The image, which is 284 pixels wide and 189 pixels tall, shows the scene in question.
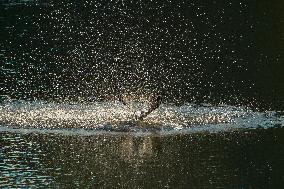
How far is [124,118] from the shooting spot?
102 feet

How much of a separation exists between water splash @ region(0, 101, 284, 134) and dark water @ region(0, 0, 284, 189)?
0.16 ft

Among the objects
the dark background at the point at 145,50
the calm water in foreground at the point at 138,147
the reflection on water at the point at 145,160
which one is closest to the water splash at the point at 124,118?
the calm water in foreground at the point at 138,147

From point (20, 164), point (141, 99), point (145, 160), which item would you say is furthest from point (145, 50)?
point (20, 164)

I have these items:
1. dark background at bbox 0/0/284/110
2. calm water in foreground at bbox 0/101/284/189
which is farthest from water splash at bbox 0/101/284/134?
dark background at bbox 0/0/284/110

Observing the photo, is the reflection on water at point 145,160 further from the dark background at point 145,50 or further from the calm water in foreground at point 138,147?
the dark background at point 145,50

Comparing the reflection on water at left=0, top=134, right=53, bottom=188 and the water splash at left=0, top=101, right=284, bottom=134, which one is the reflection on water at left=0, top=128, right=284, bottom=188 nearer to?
the reflection on water at left=0, top=134, right=53, bottom=188

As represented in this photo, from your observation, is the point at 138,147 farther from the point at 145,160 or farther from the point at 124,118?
the point at 124,118

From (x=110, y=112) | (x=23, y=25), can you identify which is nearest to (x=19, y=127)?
(x=110, y=112)

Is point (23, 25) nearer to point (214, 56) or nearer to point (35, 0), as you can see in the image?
point (35, 0)

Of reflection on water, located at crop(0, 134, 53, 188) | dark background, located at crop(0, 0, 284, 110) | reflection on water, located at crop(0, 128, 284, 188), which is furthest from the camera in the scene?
dark background, located at crop(0, 0, 284, 110)

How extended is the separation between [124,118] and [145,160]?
15.4 feet

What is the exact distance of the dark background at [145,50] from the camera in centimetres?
3719

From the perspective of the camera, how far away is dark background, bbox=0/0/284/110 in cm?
3719

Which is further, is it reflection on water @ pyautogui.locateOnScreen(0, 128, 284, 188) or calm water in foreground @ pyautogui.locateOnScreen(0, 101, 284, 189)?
calm water in foreground @ pyautogui.locateOnScreen(0, 101, 284, 189)
